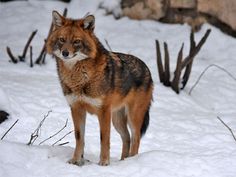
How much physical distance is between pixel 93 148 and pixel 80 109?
5.37 ft

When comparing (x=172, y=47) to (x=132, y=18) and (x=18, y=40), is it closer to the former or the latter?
(x=132, y=18)

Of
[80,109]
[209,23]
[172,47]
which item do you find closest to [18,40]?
[172,47]

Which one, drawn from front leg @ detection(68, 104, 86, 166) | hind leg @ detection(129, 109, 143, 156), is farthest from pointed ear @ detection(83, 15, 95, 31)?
hind leg @ detection(129, 109, 143, 156)

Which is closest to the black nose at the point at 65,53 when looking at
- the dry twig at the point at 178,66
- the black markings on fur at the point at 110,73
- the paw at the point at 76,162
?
the black markings on fur at the point at 110,73

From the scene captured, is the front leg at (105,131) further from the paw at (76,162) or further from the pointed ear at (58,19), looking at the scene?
the pointed ear at (58,19)

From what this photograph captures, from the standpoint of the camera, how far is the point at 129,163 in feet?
17.3

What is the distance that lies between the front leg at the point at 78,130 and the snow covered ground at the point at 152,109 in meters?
0.18

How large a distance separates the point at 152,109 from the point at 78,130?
338 cm

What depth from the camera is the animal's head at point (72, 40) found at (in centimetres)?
527

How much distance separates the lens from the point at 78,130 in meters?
5.75

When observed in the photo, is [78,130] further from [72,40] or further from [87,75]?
[72,40]

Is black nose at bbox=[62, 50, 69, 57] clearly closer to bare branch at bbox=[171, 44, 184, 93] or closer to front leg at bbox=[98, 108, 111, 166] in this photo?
front leg at bbox=[98, 108, 111, 166]

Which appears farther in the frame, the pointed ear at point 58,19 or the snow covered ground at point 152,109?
the pointed ear at point 58,19

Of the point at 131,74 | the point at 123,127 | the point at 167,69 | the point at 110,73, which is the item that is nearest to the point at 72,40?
the point at 110,73
